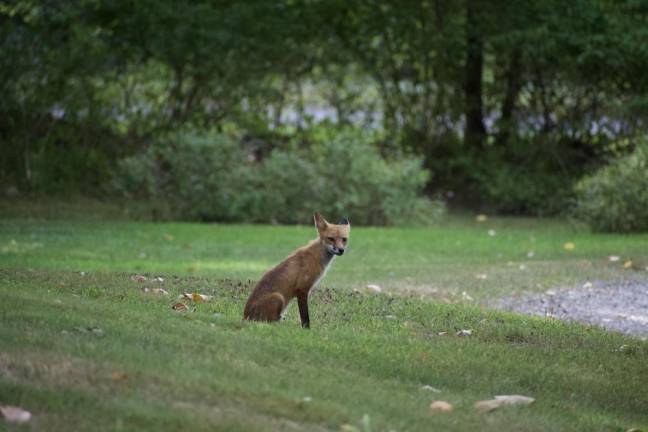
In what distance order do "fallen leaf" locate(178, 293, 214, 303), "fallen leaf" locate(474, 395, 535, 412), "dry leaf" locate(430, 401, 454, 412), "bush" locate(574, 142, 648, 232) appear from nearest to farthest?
"dry leaf" locate(430, 401, 454, 412), "fallen leaf" locate(474, 395, 535, 412), "fallen leaf" locate(178, 293, 214, 303), "bush" locate(574, 142, 648, 232)

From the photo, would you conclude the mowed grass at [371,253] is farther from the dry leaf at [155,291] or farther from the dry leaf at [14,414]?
the dry leaf at [14,414]

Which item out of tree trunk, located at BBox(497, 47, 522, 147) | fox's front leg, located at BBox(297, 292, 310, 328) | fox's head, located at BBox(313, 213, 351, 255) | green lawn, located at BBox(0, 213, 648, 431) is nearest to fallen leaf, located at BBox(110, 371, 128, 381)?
green lawn, located at BBox(0, 213, 648, 431)

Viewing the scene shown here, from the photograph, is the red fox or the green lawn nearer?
the green lawn

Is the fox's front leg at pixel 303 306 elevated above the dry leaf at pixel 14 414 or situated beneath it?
elevated above

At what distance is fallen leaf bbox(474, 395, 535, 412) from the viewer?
7074mm

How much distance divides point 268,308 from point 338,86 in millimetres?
20447

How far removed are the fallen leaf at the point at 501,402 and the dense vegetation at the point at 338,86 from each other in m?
16.2

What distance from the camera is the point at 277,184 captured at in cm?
2341

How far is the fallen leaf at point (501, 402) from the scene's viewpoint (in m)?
7.07

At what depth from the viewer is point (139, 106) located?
1046 inches

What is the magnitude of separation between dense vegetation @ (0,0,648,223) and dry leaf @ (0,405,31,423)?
1769 cm

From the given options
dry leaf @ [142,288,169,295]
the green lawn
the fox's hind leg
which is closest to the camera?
the green lawn

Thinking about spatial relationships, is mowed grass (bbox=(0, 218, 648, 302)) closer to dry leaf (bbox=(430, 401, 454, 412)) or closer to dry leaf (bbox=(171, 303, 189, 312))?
dry leaf (bbox=(171, 303, 189, 312))

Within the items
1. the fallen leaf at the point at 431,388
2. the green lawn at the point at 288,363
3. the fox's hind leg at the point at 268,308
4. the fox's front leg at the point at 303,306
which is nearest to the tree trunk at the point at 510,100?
the green lawn at the point at 288,363
